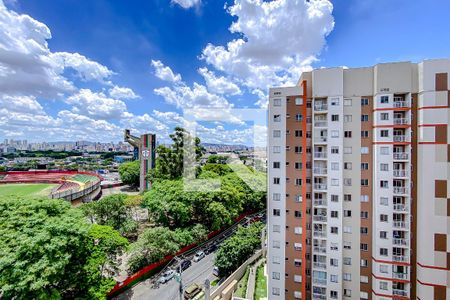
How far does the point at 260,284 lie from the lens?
56.0ft

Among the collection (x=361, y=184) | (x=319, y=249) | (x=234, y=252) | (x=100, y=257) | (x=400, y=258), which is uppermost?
(x=361, y=184)

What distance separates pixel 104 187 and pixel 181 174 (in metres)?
27.4

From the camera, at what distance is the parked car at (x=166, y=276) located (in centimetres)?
1699

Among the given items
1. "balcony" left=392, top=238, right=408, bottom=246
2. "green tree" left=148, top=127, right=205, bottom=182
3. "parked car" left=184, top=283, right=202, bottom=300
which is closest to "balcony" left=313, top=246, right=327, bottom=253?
"balcony" left=392, top=238, right=408, bottom=246

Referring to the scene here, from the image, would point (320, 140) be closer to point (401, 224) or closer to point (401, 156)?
point (401, 156)

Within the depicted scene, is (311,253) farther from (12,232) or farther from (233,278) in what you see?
(12,232)

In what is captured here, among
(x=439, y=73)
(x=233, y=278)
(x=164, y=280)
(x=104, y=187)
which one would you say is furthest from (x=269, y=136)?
(x=104, y=187)

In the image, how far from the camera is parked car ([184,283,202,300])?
15680mm

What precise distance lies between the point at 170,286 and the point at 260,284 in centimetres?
708

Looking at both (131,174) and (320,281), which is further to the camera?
(131,174)

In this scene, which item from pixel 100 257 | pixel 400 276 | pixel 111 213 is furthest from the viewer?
pixel 111 213

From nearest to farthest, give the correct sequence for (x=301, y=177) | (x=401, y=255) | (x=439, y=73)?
(x=439, y=73) < (x=401, y=255) < (x=301, y=177)

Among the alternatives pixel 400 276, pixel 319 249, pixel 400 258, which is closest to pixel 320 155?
pixel 319 249

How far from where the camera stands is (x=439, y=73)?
37.9ft
